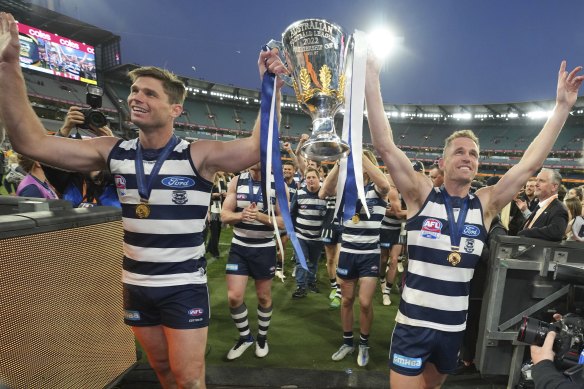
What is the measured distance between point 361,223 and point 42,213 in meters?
2.72

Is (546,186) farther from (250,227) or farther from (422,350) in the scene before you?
(250,227)

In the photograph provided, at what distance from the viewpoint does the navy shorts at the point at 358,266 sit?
3.46 m

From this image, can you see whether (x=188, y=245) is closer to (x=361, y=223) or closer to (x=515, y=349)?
(x=361, y=223)

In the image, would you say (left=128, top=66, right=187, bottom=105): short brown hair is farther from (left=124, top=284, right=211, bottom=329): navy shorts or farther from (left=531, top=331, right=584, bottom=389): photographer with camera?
(left=531, top=331, right=584, bottom=389): photographer with camera

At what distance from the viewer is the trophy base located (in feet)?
4.37

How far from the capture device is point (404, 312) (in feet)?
6.70

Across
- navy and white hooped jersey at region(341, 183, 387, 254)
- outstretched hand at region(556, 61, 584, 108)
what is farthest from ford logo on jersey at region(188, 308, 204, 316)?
outstretched hand at region(556, 61, 584, 108)

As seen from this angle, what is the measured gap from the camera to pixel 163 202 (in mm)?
1821

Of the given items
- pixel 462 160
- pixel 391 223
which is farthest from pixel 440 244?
pixel 391 223

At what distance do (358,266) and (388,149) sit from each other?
1859mm

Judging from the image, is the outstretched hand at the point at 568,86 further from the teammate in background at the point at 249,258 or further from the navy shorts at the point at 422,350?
the teammate in background at the point at 249,258

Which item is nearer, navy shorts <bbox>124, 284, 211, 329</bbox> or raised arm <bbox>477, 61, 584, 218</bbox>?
navy shorts <bbox>124, 284, 211, 329</bbox>

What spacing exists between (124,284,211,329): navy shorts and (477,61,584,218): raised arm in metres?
1.83

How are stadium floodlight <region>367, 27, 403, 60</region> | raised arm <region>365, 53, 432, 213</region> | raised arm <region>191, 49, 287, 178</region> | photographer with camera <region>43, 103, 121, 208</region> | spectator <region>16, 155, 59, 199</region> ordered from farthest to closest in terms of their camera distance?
1. spectator <region>16, 155, 59, 199</region>
2. photographer with camera <region>43, 103, 121, 208</region>
3. raised arm <region>191, 49, 287, 178</region>
4. raised arm <region>365, 53, 432, 213</region>
5. stadium floodlight <region>367, 27, 403, 60</region>
